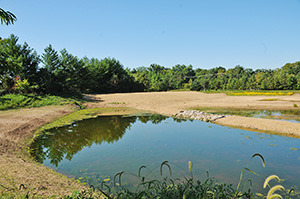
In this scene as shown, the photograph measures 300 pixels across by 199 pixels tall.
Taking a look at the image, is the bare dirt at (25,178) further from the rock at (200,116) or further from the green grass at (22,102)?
the rock at (200,116)

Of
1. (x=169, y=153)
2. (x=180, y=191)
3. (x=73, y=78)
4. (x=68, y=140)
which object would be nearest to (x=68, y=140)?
(x=68, y=140)

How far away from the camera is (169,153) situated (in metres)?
9.20

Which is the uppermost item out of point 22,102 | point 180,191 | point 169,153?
point 22,102

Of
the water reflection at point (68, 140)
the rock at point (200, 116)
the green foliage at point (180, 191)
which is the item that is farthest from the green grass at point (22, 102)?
the green foliage at point (180, 191)

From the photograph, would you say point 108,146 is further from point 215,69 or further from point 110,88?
point 215,69

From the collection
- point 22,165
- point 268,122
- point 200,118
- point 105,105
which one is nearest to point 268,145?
point 268,122

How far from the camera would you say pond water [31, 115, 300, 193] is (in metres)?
6.98

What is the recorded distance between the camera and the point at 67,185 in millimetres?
5473

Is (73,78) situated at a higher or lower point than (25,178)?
higher

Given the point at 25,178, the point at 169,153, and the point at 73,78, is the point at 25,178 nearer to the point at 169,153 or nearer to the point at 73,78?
the point at 169,153

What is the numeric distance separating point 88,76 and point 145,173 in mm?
37643

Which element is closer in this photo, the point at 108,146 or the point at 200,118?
the point at 108,146

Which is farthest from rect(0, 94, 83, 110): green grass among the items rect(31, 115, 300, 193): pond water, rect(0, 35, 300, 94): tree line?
rect(31, 115, 300, 193): pond water

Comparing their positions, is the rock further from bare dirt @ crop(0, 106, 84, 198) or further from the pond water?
bare dirt @ crop(0, 106, 84, 198)
